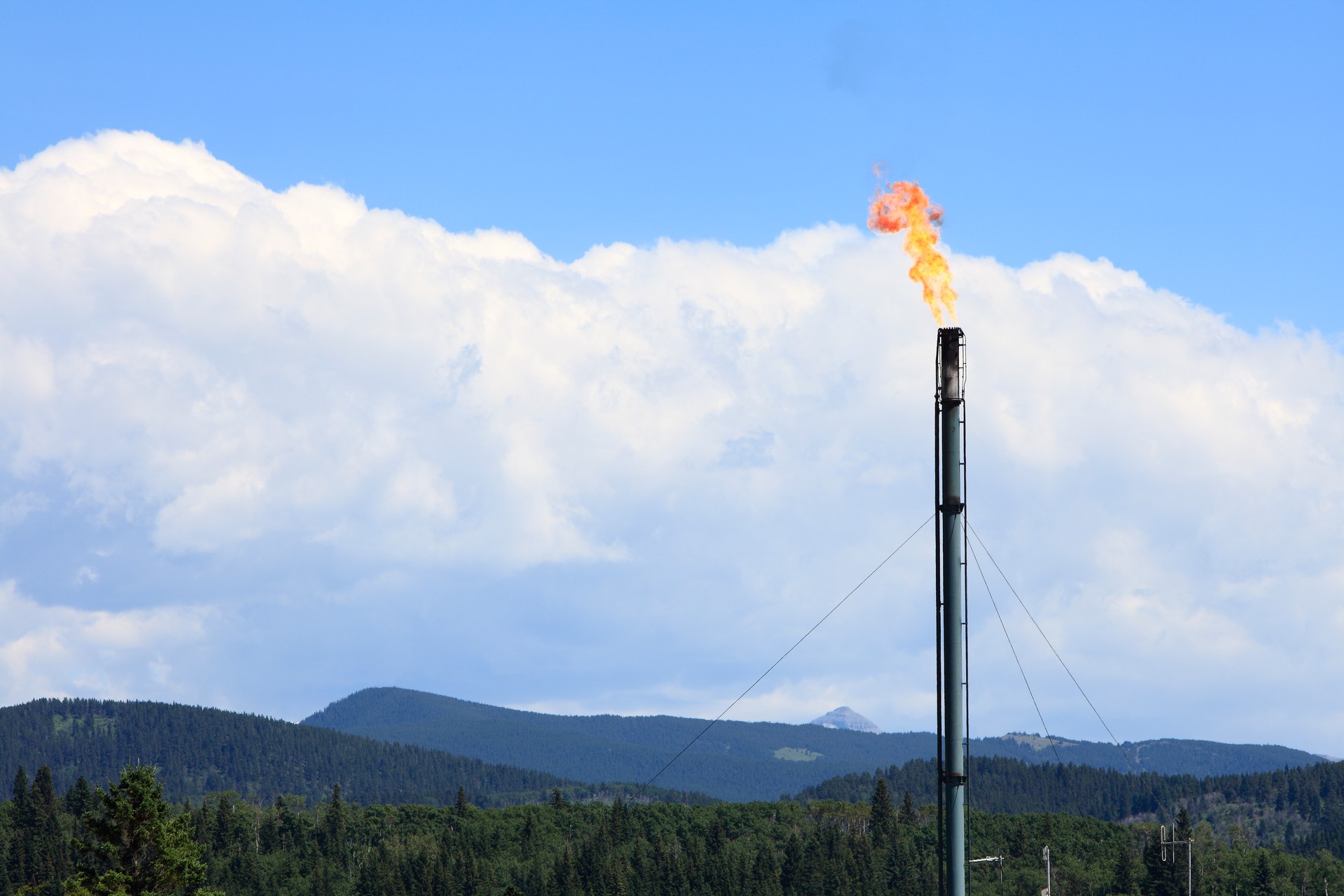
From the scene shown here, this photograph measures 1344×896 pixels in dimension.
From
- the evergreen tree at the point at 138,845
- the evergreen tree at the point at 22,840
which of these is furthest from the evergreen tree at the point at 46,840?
the evergreen tree at the point at 138,845

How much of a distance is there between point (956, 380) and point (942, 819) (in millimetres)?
12094

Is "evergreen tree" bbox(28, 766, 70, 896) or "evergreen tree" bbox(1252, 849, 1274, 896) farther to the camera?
"evergreen tree" bbox(1252, 849, 1274, 896)

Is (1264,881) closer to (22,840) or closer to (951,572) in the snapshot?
(22,840)

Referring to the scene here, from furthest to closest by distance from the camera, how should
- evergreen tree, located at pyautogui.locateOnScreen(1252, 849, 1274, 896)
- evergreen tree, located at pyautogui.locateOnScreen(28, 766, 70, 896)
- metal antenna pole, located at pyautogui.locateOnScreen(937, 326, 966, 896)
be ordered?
evergreen tree, located at pyautogui.locateOnScreen(1252, 849, 1274, 896) → evergreen tree, located at pyautogui.locateOnScreen(28, 766, 70, 896) → metal antenna pole, located at pyautogui.locateOnScreen(937, 326, 966, 896)

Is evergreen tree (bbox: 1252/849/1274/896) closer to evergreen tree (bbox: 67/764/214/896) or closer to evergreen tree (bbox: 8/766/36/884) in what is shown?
evergreen tree (bbox: 8/766/36/884)

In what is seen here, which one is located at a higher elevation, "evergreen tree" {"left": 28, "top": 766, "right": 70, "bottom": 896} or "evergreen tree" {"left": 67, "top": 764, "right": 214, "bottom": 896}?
"evergreen tree" {"left": 67, "top": 764, "right": 214, "bottom": 896}

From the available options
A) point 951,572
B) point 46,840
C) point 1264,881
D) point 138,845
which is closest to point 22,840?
point 46,840

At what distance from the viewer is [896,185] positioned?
151 ft

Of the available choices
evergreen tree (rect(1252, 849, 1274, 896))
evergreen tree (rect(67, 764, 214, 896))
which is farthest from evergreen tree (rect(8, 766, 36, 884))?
evergreen tree (rect(1252, 849, 1274, 896))

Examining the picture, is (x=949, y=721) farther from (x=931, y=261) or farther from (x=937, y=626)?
(x=931, y=261)

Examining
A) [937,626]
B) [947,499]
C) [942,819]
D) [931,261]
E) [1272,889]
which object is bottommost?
[1272,889]

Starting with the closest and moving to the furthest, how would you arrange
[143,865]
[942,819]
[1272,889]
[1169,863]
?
[942,819], [143,865], [1169,863], [1272,889]

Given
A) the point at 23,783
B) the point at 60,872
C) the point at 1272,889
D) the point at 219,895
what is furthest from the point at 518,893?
the point at 1272,889

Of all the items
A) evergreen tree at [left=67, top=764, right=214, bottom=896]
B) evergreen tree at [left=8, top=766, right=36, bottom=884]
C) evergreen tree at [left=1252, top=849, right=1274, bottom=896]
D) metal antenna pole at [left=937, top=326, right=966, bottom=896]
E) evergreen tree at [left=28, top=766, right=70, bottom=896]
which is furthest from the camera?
evergreen tree at [left=1252, top=849, right=1274, bottom=896]
